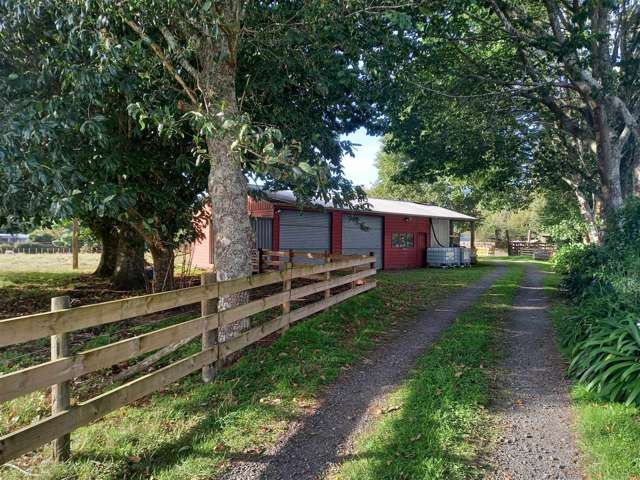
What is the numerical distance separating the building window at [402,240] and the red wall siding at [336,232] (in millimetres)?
4042

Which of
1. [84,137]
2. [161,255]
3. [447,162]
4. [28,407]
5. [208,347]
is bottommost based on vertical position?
[28,407]

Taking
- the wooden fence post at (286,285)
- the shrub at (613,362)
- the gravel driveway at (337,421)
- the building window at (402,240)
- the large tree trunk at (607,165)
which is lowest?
the gravel driveway at (337,421)

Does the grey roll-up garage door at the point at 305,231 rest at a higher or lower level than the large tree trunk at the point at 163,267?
higher

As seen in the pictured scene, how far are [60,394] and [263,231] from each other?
14353 mm

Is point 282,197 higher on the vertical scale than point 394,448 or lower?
higher

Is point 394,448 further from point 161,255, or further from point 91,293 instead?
point 91,293

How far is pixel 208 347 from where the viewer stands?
4711mm

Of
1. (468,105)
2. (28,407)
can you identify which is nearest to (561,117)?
(468,105)

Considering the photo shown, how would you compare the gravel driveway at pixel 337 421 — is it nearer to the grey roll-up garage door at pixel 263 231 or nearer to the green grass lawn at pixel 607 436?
the green grass lawn at pixel 607 436

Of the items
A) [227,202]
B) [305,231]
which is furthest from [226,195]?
[305,231]

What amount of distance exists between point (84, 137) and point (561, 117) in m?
10.8

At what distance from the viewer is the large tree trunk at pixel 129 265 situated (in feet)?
40.4

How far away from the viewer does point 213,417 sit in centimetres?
387

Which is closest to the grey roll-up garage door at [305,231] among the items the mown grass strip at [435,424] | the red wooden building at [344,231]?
the red wooden building at [344,231]
